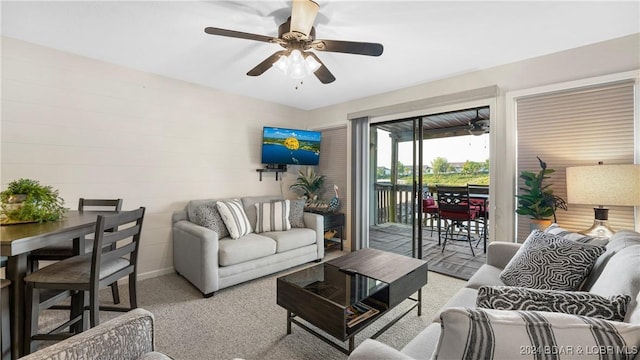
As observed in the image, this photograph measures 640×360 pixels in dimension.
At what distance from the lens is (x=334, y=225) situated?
396 centimetres

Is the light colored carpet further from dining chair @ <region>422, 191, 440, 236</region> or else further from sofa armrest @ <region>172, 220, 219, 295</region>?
dining chair @ <region>422, 191, 440, 236</region>

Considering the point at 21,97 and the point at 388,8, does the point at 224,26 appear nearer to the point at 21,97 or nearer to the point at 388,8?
the point at 388,8

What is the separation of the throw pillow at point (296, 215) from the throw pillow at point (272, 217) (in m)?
0.09

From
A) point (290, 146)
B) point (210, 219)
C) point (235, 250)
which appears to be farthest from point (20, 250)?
point (290, 146)

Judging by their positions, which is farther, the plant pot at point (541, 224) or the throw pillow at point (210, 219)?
the throw pillow at point (210, 219)

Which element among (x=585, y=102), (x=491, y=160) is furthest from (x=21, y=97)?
(x=585, y=102)

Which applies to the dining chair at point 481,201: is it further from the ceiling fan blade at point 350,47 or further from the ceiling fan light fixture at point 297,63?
the ceiling fan light fixture at point 297,63

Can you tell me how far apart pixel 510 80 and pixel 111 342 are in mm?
3597

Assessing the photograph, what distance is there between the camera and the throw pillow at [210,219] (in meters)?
2.89

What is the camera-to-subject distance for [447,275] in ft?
10.2

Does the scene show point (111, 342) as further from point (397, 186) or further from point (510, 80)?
point (510, 80)

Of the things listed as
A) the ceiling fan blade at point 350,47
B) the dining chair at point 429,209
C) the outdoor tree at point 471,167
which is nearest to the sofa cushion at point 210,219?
the ceiling fan blade at point 350,47

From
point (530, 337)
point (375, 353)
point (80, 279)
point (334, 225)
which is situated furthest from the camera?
point (334, 225)

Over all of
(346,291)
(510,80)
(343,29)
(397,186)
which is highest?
(343,29)
